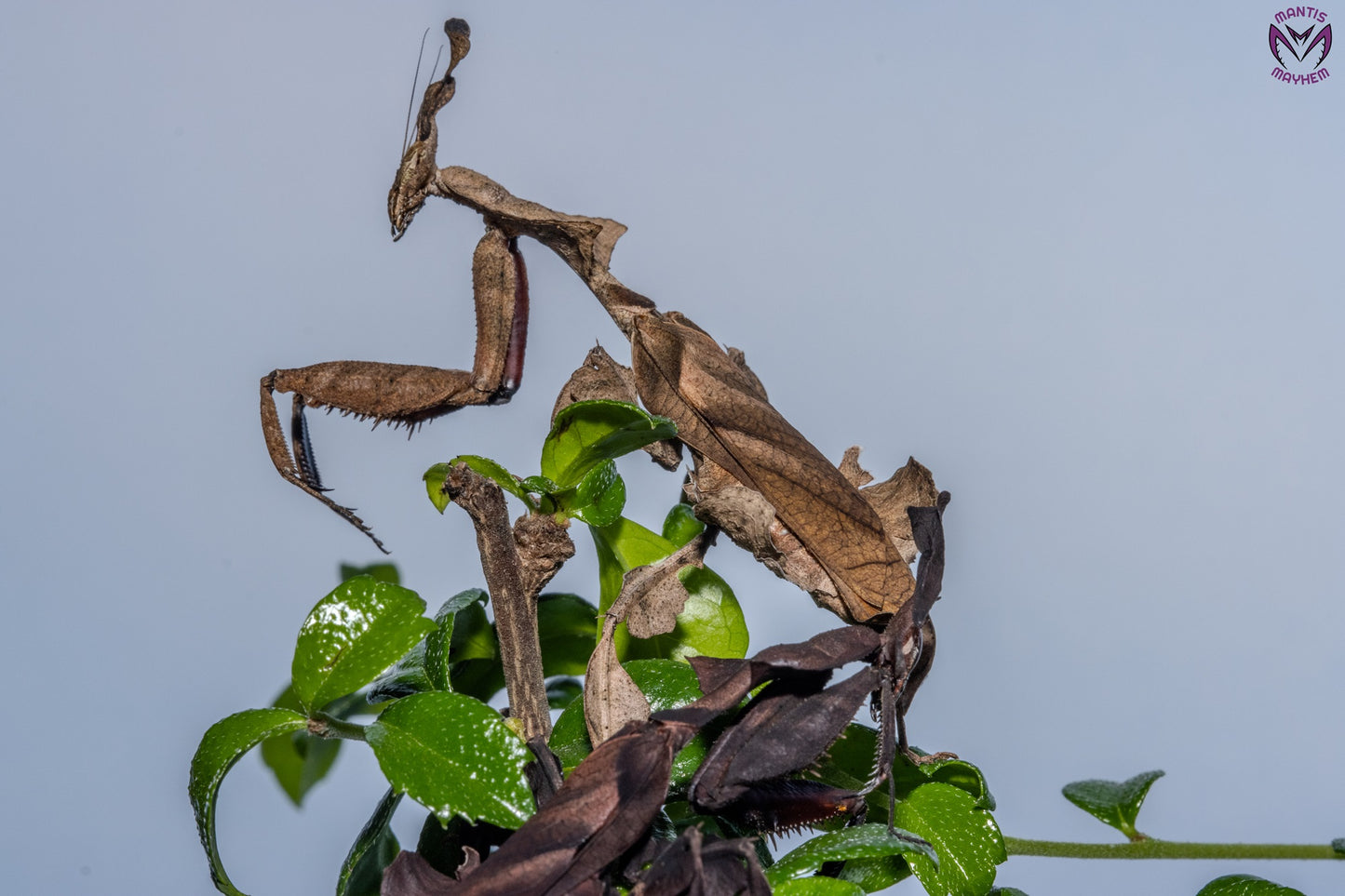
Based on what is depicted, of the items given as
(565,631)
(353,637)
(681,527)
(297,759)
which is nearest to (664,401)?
(681,527)

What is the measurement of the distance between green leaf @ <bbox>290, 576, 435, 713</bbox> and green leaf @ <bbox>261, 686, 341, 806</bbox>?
411 millimetres

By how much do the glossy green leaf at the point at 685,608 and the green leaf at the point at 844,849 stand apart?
294 millimetres

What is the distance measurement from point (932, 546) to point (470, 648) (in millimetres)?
409

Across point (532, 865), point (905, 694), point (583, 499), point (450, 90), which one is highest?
point (450, 90)

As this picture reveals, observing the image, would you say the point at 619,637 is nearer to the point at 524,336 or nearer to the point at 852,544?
the point at 852,544

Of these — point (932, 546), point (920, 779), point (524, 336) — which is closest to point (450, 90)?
point (524, 336)

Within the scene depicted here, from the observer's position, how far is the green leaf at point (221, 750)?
0.62 metres

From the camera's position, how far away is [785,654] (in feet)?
2.05

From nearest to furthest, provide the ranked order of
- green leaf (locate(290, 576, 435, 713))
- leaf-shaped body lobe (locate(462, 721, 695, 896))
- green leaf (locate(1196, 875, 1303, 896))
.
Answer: leaf-shaped body lobe (locate(462, 721, 695, 896))
green leaf (locate(290, 576, 435, 713))
green leaf (locate(1196, 875, 1303, 896))

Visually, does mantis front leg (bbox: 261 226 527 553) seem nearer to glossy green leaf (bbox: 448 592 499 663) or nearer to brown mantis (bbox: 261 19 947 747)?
brown mantis (bbox: 261 19 947 747)

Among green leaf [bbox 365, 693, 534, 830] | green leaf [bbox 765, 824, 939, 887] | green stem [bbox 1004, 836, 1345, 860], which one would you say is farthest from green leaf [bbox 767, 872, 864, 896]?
green stem [bbox 1004, 836, 1345, 860]

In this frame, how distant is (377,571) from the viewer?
108 cm

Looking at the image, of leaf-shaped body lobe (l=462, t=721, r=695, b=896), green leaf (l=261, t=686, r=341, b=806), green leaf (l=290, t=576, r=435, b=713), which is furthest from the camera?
green leaf (l=261, t=686, r=341, b=806)

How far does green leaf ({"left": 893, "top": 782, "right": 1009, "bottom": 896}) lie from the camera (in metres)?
0.67
